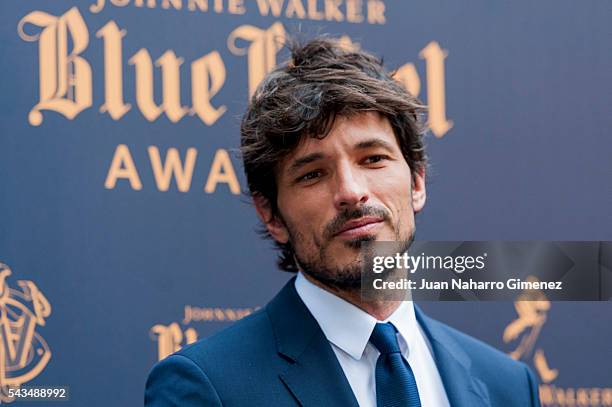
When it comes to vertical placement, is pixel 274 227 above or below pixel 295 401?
above

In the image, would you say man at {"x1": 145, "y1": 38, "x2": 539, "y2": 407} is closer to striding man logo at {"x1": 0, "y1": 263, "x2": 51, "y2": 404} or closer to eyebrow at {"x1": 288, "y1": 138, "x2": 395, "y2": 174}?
eyebrow at {"x1": 288, "y1": 138, "x2": 395, "y2": 174}

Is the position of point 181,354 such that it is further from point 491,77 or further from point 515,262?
point 491,77

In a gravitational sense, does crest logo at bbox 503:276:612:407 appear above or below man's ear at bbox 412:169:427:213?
below

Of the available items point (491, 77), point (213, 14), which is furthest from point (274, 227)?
point (491, 77)

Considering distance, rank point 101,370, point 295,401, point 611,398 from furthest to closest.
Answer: point 611,398 → point 101,370 → point 295,401

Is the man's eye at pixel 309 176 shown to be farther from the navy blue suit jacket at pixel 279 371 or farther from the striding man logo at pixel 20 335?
the striding man logo at pixel 20 335

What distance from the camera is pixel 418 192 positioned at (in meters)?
2.06

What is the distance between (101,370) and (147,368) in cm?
12

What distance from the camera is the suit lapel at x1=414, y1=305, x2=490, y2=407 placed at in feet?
5.94

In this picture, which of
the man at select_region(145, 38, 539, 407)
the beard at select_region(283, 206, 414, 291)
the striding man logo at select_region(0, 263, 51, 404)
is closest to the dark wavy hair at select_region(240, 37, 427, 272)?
the man at select_region(145, 38, 539, 407)

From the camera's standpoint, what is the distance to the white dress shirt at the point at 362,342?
1743 mm

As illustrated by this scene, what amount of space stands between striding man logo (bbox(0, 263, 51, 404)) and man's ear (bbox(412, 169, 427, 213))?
95 centimetres

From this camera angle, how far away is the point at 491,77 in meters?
2.66

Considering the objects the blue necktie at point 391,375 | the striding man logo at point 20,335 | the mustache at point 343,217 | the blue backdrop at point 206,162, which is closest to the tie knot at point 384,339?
the blue necktie at point 391,375
